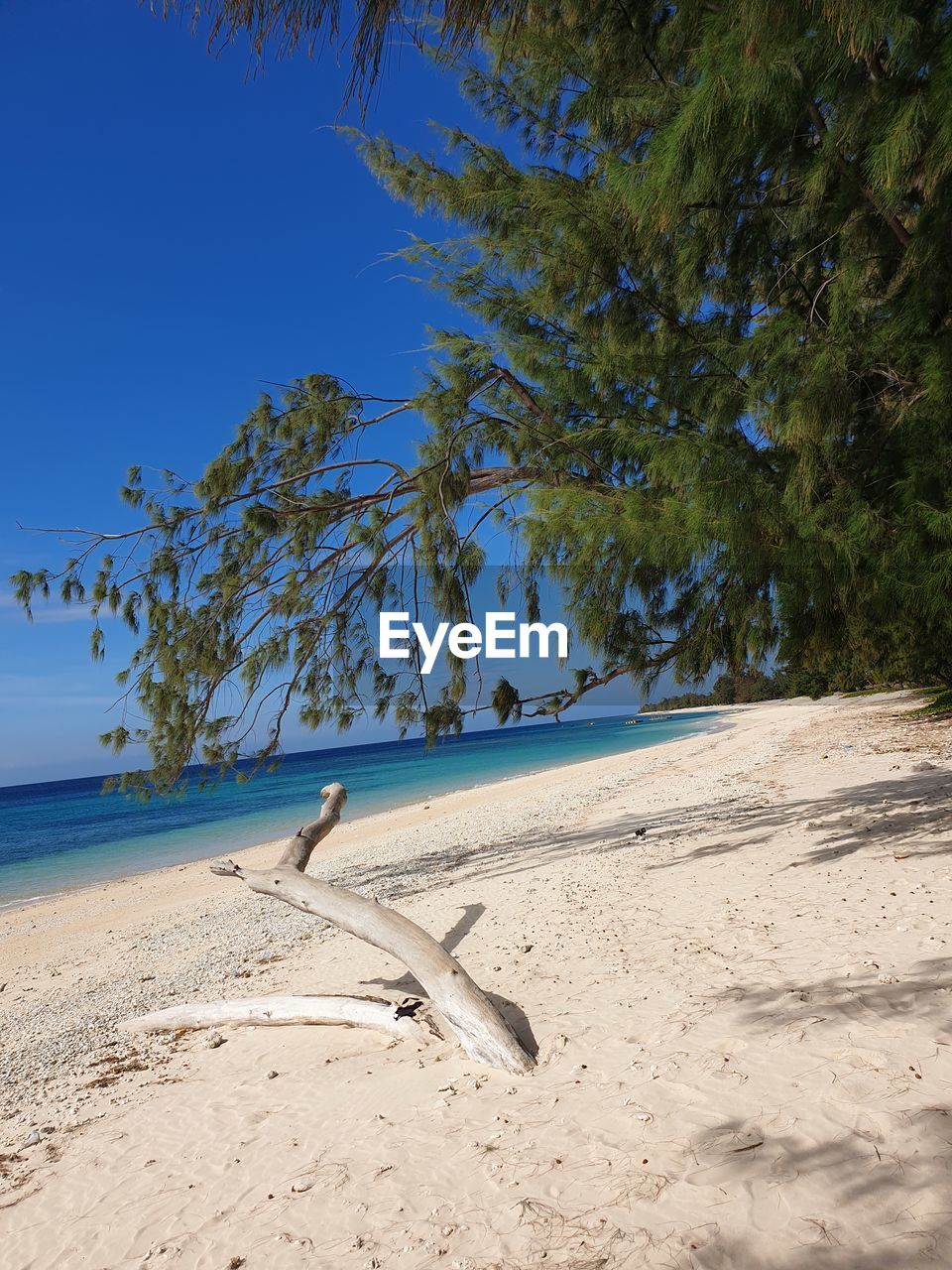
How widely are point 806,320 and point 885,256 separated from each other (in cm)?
49

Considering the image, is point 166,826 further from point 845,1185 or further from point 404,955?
point 845,1185

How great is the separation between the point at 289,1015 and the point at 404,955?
0.90 m

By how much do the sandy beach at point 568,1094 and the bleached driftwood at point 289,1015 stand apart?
0.10 metres

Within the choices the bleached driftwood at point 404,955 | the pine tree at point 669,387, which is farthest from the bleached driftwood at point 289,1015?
the pine tree at point 669,387

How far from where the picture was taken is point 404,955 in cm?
432

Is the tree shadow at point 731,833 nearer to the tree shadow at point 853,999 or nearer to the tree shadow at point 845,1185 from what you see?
the tree shadow at point 853,999

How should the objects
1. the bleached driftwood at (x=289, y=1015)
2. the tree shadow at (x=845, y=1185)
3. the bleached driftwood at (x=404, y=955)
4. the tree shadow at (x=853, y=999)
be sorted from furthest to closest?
the bleached driftwood at (x=289, y=1015) → the bleached driftwood at (x=404, y=955) → the tree shadow at (x=853, y=999) → the tree shadow at (x=845, y=1185)

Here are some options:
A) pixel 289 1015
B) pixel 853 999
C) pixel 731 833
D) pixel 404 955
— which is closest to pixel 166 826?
pixel 731 833

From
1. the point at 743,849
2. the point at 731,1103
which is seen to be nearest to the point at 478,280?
the point at 731,1103

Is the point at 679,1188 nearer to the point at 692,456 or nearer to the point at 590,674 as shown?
the point at 590,674

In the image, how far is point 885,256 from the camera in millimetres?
3764

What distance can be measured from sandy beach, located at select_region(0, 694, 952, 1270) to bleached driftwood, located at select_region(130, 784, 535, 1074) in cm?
15

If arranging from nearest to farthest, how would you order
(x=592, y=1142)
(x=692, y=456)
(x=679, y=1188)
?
(x=679, y=1188) < (x=592, y=1142) < (x=692, y=456)

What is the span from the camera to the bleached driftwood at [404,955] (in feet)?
11.7
